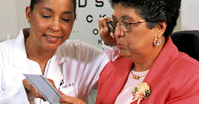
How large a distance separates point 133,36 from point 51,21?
0.36m

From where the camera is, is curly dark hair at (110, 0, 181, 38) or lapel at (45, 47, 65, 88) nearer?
curly dark hair at (110, 0, 181, 38)

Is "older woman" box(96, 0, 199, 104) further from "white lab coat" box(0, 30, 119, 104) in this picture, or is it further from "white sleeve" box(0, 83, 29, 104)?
"white sleeve" box(0, 83, 29, 104)

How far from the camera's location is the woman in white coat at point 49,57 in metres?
0.96

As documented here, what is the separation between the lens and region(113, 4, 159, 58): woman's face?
0.73 meters

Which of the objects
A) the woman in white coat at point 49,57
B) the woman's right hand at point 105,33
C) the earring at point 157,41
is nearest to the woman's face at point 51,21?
the woman in white coat at point 49,57

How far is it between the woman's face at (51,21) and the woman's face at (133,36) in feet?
0.88

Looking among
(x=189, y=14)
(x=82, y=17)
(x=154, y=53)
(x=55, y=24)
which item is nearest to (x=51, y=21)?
(x=55, y=24)

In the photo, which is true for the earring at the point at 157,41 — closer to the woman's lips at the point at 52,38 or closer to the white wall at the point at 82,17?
the white wall at the point at 82,17

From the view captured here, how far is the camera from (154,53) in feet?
2.58

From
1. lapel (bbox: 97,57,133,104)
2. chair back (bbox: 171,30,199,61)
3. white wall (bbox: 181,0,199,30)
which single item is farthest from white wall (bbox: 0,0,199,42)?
lapel (bbox: 97,57,133,104)

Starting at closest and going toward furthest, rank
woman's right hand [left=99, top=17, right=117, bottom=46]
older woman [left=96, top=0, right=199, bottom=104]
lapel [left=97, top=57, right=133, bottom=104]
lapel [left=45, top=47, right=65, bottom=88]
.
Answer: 1. older woman [left=96, top=0, right=199, bottom=104]
2. lapel [left=97, top=57, right=133, bottom=104]
3. woman's right hand [left=99, top=17, right=117, bottom=46]
4. lapel [left=45, top=47, right=65, bottom=88]

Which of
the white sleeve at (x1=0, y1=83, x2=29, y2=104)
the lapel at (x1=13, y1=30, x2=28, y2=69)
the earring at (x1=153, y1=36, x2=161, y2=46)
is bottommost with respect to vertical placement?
the white sleeve at (x1=0, y1=83, x2=29, y2=104)
